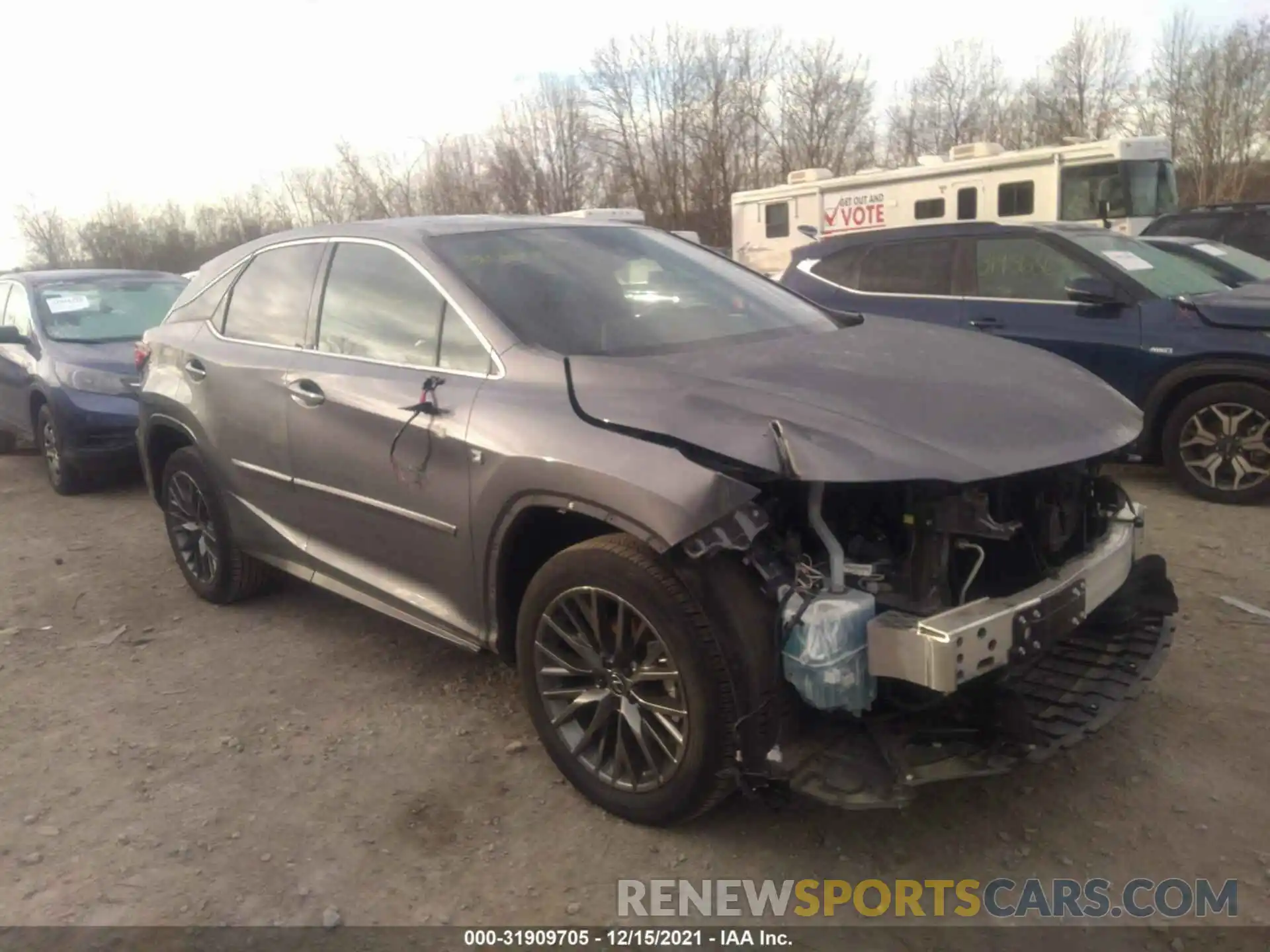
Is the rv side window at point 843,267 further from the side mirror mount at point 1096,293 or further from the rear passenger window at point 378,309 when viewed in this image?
the rear passenger window at point 378,309

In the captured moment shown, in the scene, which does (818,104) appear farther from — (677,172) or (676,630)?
(676,630)

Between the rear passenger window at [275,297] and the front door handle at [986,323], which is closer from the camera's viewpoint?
the rear passenger window at [275,297]

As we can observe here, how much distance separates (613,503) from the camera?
9.24 ft

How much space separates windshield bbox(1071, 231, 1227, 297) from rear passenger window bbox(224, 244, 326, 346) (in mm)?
4984

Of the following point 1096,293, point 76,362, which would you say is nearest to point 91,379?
point 76,362

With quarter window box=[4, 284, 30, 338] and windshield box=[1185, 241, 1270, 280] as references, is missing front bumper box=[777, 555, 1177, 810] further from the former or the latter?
quarter window box=[4, 284, 30, 338]

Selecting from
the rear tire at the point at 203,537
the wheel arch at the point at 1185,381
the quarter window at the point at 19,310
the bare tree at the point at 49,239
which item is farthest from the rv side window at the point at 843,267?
the bare tree at the point at 49,239

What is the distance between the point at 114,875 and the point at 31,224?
2020 inches

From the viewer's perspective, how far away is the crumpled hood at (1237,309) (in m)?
5.91

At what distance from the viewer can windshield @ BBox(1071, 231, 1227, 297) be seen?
6.43 metres

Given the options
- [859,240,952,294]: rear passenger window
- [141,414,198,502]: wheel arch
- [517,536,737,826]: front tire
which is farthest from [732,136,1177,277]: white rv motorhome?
[517,536,737,826]: front tire

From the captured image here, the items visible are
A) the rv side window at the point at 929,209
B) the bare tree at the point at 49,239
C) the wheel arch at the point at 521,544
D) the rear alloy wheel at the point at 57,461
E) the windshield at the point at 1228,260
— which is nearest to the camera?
the wheel arch at the point at 521,544

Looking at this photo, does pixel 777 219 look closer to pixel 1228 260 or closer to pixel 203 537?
pixel 1228 260

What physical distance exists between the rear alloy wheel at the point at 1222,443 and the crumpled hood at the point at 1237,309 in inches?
14.1
